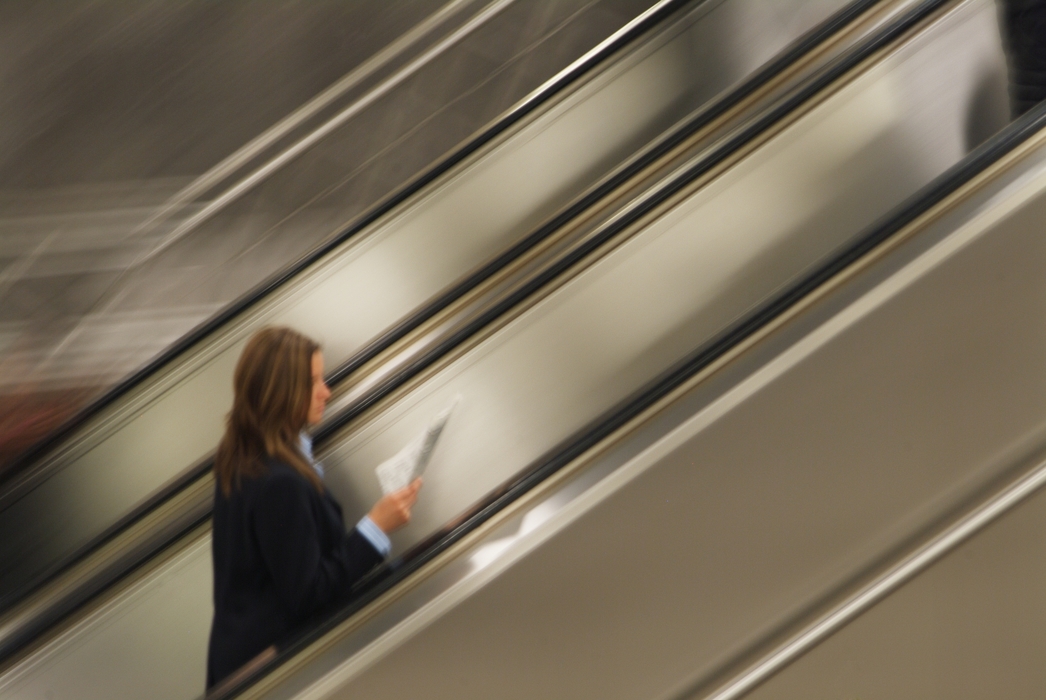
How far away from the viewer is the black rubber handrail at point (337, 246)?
9.27 ft

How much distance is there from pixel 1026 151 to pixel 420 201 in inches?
80.0

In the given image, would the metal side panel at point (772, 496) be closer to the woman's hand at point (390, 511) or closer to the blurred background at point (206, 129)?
the woman's hand at point (390, 511)

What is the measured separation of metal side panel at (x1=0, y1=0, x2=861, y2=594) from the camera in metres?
3.09

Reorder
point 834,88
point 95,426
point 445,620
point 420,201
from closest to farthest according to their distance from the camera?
1. point 445,620
2. point 834,88
3. point 95,426
4. point 420,201

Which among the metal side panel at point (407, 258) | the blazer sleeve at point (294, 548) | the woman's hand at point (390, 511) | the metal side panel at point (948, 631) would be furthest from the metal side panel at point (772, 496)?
the metal side panel at point (407, 258)

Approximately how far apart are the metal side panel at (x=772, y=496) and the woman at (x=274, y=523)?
19 cm

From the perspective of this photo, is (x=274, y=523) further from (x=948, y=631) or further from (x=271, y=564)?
(x=948, y=631)

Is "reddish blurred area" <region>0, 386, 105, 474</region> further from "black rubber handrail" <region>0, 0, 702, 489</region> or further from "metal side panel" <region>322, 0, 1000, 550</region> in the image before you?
"metal side panel" <region>322, 0, 1000, 550</region>

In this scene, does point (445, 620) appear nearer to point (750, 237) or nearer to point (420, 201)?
point (750, 237)

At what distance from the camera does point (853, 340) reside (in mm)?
1700

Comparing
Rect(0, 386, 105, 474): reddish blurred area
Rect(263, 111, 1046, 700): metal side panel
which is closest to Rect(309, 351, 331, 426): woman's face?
Rect(263, 111, 1046, 700): metal side panel

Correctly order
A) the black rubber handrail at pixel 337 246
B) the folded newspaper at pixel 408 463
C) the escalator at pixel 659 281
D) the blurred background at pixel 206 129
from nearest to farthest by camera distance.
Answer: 1. the folded newspaper at pixel 408 463
2. the escalator at pixel 659 281
3. the black rubber handrail at pixel 337 246
4. the blurred background at pixel 206 129

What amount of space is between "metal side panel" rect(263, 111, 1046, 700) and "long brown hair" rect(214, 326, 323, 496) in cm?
43

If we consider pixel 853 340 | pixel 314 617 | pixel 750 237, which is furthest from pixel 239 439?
pixel 750 237
